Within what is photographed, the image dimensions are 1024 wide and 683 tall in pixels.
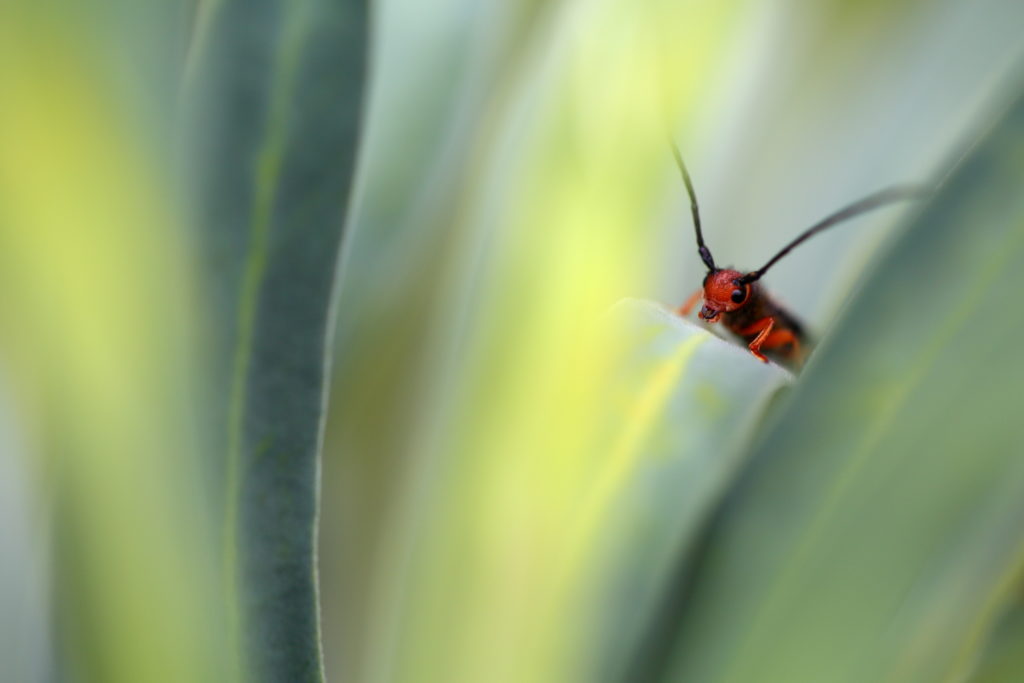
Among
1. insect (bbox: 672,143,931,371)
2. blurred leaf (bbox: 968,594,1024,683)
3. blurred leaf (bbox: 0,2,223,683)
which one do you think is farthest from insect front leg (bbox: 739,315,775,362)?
blurred leaf (bbox: 0,2,223,683)

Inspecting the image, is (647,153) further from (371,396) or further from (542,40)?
(371,396)

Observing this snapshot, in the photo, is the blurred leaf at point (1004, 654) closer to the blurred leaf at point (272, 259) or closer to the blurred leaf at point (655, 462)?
the blurred leaf at point (655, 462)

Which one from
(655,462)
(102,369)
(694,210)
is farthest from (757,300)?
(102,369)

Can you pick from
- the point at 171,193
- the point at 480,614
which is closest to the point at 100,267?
the point at 171,193

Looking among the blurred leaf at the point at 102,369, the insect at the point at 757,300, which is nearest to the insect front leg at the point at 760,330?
the insect at the point at 757,300

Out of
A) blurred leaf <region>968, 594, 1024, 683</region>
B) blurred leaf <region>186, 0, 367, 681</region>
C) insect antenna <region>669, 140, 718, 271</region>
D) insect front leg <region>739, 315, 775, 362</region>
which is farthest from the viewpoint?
insect front leg <region>739, 315, 775, 362</region>

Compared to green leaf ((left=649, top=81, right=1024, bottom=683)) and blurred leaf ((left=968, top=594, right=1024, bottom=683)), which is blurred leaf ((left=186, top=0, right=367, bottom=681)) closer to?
green leaf ((left=649, top=81, right=1024, bottom=683))

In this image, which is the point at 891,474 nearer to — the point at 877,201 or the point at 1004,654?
the point at 1004,654
